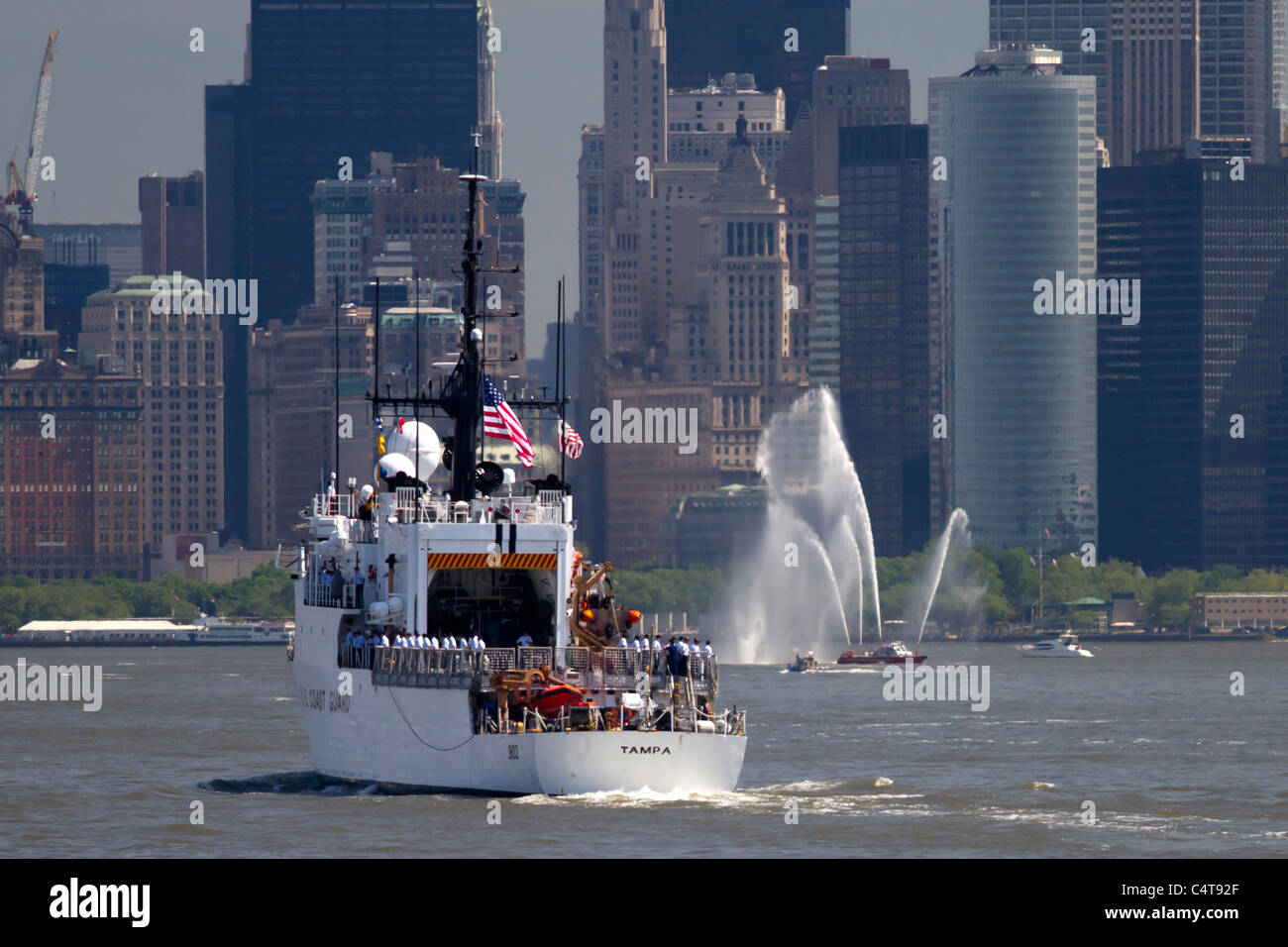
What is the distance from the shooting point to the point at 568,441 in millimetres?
77000

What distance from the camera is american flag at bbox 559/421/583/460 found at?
248 ft

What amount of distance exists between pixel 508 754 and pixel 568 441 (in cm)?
1314

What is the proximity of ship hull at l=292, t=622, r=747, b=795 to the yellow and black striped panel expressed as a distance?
3270 mm

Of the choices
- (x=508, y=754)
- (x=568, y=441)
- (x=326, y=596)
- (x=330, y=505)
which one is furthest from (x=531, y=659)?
(x=330, y=505)

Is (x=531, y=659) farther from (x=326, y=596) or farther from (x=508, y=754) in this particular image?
(x=326, y=596)

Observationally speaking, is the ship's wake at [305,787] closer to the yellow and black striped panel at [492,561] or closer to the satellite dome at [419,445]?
the yellow and black striped panel at [492,561]

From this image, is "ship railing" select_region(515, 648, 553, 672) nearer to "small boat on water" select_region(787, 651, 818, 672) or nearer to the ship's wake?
the ship's wake

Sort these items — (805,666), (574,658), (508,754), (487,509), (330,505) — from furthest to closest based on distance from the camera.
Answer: (805,666) < (330,505) < (487,509) < (574,658) < (508,754)

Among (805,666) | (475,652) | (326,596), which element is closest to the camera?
(475,652)

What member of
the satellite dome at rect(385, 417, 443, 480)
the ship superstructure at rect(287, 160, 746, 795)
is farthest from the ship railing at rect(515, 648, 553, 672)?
the satellite dome at rect(385, 417, 443, 480)

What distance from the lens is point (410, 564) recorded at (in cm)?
7125
